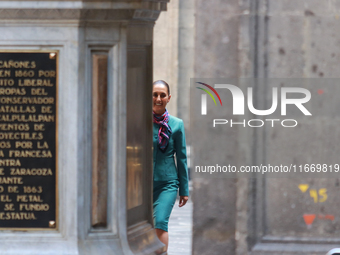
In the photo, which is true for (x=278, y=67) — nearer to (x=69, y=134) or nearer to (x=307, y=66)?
(x=307, y=66)

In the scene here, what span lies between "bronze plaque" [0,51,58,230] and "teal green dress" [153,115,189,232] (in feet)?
4.15

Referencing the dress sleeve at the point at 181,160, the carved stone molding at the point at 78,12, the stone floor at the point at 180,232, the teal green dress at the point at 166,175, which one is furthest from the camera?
the stone floor at the point at 180,232

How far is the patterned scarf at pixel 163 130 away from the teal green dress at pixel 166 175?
0.10 ft

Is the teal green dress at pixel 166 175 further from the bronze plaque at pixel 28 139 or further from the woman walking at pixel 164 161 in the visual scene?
the bronze plaque at pixel 28 139

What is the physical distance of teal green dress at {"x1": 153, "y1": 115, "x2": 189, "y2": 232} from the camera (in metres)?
6.81

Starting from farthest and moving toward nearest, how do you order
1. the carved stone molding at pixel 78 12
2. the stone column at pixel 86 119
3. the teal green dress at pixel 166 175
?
the teal green dress at pixel 166 175, the stone column at pixel 86 119, the carved stone molding at pixel 78 12

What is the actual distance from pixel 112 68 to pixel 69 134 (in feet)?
1.93

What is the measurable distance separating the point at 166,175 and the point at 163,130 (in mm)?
403

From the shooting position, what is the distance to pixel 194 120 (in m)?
6.85

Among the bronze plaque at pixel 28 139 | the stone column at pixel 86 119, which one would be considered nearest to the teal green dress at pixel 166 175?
the stone column at pixel 86 119

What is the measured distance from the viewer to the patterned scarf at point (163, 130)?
6.83m

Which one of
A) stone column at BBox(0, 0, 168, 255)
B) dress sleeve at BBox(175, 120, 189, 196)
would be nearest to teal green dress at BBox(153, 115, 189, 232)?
dress sleeve at BBox(175, 120, 189, 196)

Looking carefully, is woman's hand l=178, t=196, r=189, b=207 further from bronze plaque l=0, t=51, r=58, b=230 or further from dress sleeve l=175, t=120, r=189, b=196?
bronze plaque l=0, t=51, r=58, b=230

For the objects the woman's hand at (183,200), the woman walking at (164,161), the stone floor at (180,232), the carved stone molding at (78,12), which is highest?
the carved stone molding at (78,12)
